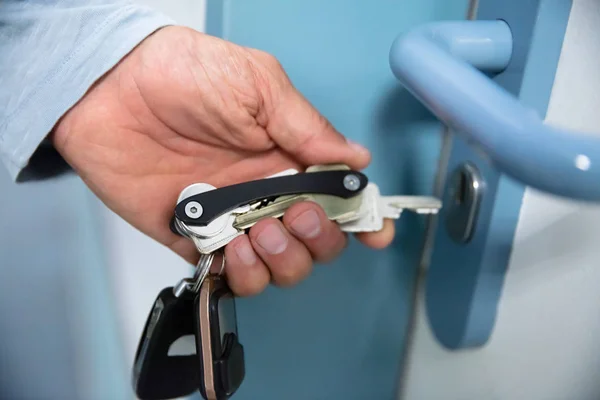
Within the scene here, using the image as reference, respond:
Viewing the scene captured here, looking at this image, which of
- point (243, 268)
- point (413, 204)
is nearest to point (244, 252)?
point (243, 268)

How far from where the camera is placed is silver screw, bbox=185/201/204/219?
317mm

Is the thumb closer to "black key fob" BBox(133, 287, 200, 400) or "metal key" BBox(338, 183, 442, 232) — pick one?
"metal key" BBox(338, 183, 442, 232)

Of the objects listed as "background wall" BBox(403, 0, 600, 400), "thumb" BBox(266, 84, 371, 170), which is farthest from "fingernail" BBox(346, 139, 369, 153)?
"background wall" BBox(403, 0, 600, 400)

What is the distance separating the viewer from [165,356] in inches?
13.6

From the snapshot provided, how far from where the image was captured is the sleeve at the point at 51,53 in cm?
35

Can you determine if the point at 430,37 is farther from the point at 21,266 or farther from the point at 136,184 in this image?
the point at 21,266

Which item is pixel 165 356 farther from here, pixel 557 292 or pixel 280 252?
pixel 557 292

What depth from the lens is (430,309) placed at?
0.43 metres

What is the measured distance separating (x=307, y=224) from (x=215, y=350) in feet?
0.34

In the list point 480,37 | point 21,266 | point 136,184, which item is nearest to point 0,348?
point 21,266

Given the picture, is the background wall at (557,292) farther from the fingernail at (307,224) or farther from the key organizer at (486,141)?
the fingernail at (307,224)

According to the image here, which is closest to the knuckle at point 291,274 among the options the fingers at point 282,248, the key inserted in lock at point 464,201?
the fingers at point 282,248

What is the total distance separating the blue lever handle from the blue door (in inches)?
3.5

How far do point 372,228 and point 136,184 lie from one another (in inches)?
7.2
